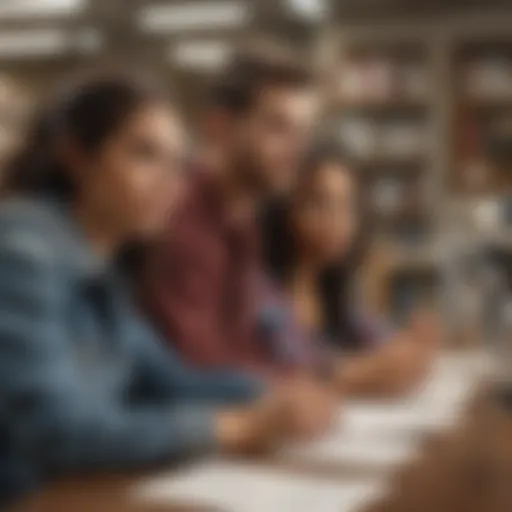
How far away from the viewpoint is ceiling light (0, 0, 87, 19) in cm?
112

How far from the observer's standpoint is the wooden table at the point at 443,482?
0.98 m

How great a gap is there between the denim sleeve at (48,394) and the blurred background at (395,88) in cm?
21

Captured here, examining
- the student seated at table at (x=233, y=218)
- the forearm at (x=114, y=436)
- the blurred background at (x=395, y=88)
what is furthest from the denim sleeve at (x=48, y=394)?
the blurred background at (x=395, y=88)

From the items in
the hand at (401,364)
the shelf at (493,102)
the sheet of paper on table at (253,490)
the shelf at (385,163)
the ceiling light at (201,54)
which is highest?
the ceiling light at (201,54)

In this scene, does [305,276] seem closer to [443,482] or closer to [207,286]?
[207,286]

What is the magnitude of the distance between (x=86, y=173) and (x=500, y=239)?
18.3 inches

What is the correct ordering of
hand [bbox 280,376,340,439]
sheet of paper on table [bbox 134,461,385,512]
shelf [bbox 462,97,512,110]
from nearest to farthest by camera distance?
sheet of paper on table [bbox 134,461,385,512]
hand [bbox 280,376,340,439]
shelf [bbox 462,97,512,110]

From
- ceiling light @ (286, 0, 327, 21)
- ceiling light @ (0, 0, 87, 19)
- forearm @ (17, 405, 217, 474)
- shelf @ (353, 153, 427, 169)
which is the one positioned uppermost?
ceiling light @ (0, 0, 87, 19)

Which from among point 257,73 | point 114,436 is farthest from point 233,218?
point 114,436

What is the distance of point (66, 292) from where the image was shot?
103 cm

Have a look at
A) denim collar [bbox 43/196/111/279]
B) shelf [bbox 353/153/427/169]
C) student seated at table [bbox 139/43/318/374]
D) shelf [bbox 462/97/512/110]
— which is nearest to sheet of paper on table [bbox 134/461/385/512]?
student seated at table [bbox 139/43/318/374]

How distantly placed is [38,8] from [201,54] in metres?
0.19

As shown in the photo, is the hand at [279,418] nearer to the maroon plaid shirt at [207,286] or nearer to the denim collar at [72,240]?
the maroon plaid shirt at [207,286]

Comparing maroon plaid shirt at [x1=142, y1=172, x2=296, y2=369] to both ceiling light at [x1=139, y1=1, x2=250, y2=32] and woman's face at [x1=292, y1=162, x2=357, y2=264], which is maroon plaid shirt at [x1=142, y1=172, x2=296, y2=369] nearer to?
woman's face at [x1=292, y1=162, x2=357, y2=264]
